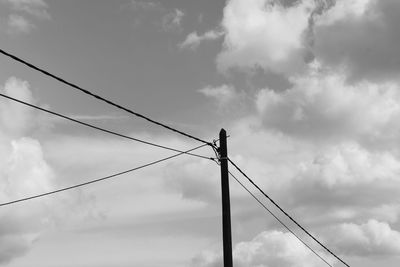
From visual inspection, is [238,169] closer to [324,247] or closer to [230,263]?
[230,263]

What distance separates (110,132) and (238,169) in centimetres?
535

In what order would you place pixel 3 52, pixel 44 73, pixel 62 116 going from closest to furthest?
pixel 3 52
pixel 44 73
pixel 62 116

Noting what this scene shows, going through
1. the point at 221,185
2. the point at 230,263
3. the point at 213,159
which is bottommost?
the point at 230,263

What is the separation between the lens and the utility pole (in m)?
14.3

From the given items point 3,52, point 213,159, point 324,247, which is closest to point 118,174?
point 213,159

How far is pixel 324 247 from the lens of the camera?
23703 mm

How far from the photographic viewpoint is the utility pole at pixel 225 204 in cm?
1434

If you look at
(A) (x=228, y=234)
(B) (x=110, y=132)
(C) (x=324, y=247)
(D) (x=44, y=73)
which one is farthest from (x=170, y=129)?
(C) (x=324, y=247)

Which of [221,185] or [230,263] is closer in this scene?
[230,263]

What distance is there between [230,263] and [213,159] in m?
3.29

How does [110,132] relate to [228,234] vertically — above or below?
above

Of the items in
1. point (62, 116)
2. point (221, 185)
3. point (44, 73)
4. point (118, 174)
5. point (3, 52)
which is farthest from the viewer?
point (118, 174)

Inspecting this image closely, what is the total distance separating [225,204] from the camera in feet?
49.3

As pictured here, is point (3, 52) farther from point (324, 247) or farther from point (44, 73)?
point (324, 247)
